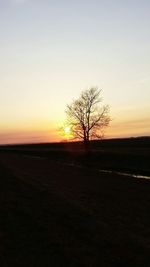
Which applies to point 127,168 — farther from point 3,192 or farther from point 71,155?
point 71,155

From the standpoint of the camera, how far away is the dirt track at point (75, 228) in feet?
41.4

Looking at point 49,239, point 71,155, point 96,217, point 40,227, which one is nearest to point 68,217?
point 96,217

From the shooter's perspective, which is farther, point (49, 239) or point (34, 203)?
point (34, 203)

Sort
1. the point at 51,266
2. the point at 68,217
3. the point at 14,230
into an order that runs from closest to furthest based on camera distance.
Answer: the point at 51,266, the point at 14,230, the point at 68,217

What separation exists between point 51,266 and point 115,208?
32.9 feet

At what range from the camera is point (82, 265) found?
39.0 feet

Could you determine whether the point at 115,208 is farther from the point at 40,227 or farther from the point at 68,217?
the point at 40,227

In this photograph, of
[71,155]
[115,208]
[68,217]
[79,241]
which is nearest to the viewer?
[79,241]

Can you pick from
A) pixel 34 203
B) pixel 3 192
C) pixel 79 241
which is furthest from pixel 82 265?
pixel 3 192

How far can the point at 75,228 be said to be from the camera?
16.3 m

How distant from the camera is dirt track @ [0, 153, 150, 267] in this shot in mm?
12617

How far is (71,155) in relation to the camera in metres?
84.7

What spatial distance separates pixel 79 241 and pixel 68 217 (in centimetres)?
435

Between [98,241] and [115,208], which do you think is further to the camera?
[115,208]
